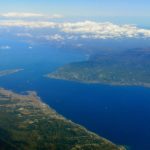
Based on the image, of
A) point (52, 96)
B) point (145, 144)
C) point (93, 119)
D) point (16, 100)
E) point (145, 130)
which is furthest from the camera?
point (52, 96)

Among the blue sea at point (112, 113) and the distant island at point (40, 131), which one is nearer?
the distant island at point (40, 131)

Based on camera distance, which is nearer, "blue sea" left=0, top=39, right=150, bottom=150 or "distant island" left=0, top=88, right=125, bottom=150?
"distant island" left=0, top=88, right=125, bottom=150

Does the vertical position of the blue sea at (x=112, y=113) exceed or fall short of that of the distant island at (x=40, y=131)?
it falls short

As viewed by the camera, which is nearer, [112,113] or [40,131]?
[40,131]

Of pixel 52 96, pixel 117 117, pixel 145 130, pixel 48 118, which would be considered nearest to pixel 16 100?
pixel 52 96

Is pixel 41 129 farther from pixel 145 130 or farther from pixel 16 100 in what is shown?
pixel 16 100

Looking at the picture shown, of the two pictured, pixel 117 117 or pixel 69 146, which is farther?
pixel 117 117

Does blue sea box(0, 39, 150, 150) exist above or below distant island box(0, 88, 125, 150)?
below

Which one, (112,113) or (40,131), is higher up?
(40,131)
